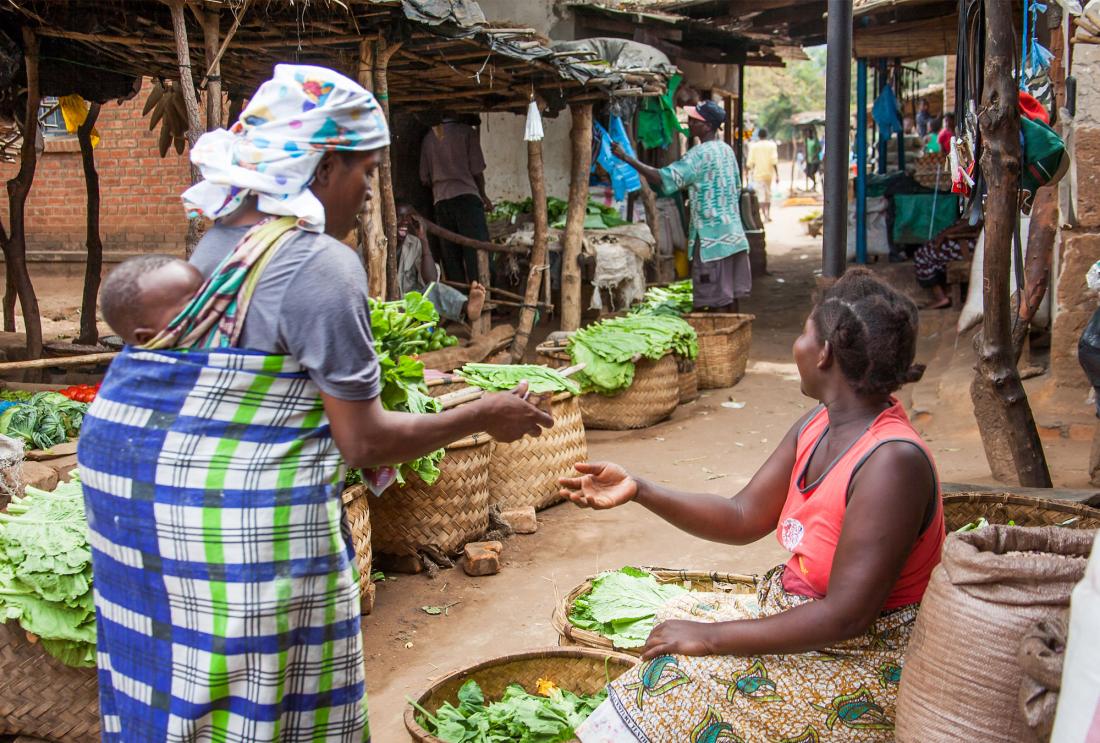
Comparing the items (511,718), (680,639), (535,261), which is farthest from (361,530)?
(535,261)

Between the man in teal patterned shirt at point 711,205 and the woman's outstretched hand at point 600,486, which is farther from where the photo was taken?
the man in teal patterned shirt at point 711,205

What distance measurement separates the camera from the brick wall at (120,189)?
13.9 metres

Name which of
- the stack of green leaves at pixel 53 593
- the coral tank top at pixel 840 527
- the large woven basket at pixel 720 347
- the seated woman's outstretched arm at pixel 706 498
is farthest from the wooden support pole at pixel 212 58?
the large woven basket at pixel 720 347

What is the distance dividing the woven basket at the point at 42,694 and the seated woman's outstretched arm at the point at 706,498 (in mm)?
1786

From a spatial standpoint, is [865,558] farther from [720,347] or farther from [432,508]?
[720,347]

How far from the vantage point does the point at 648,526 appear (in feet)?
18.6

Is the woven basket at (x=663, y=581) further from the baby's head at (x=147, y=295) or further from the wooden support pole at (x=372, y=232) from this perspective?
the wooden support pole at (x=372, y=232)

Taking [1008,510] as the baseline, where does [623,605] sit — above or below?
below

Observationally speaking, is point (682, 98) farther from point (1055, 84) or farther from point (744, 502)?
point (744, 502)

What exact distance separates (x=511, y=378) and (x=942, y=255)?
7189mm

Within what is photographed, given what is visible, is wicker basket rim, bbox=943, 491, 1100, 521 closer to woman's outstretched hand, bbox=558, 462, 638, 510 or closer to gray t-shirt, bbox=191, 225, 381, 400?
woman's outstretched hand, bbox=558, 462, 638, 510

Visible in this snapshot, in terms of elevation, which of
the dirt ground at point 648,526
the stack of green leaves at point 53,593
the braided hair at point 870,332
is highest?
the braided hair at point 870,332

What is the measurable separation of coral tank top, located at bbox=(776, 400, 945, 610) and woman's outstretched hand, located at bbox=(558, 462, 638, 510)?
1.42ft

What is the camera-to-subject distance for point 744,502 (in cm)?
261
